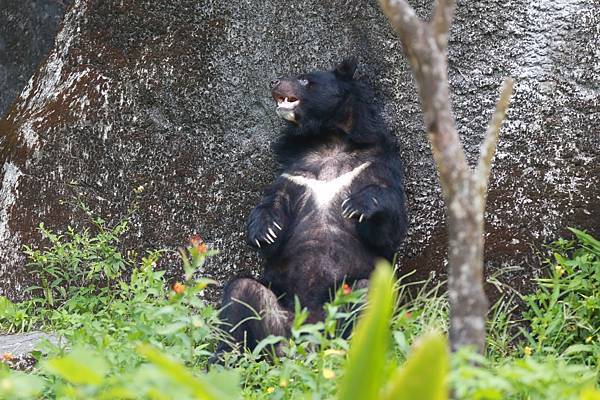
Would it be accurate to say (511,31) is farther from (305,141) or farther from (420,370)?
(420,370)

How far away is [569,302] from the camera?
16.1 feet

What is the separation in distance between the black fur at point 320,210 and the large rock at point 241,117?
0.80 ft

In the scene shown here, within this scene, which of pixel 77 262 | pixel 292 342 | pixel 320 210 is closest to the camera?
pixel 292 342

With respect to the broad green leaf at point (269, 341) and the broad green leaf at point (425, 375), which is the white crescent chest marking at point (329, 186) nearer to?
the broad green leaf at point (269, 341)

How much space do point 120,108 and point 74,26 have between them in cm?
71

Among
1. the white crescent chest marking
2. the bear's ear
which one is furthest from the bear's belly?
the bear's ear

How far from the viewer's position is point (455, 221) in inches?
112

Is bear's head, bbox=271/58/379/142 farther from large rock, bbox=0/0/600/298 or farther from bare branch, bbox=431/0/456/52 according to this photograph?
bare branch, bbox=431/0/456/52

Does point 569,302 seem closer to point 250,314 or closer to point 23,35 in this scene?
point 250,314

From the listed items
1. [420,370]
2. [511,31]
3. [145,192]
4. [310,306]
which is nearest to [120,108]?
[145,192]

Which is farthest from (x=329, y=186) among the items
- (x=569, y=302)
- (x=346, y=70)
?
(x=569, y=302)

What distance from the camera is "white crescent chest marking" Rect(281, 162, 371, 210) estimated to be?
5574mm

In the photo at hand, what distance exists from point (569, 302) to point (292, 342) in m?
1.76

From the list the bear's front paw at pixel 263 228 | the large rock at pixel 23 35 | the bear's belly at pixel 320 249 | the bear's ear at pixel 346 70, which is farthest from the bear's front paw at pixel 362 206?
Answer: the large rock at pixel 23 35
